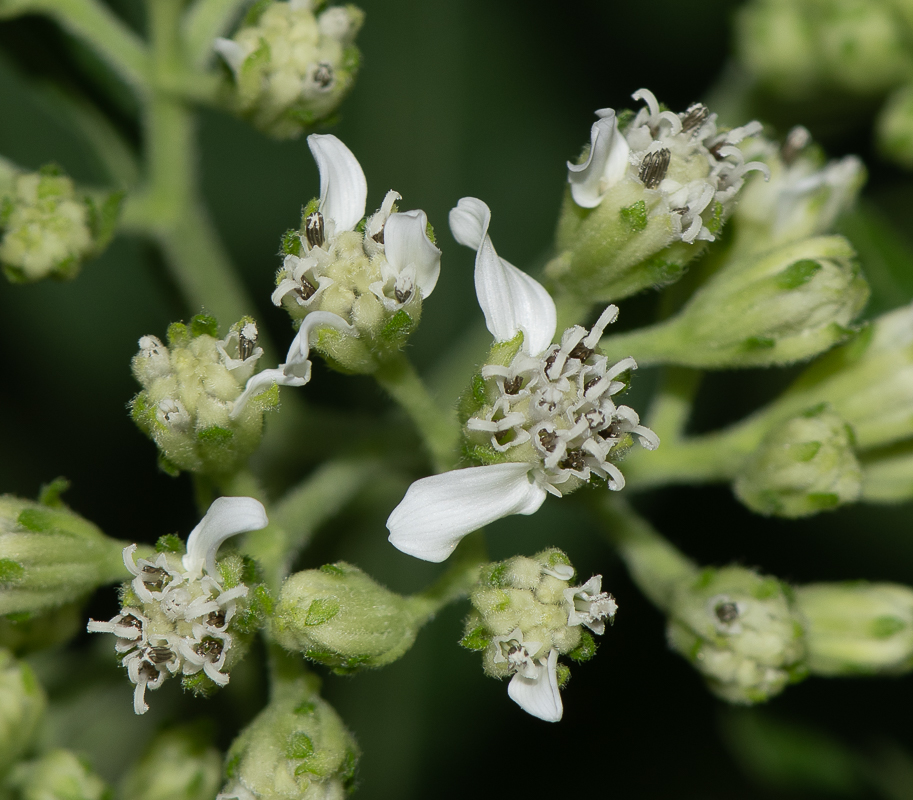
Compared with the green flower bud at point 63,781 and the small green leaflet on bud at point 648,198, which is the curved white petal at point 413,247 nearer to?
the small green leaflet on bud at point 648,198

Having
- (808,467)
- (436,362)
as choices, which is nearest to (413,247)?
(808,467)

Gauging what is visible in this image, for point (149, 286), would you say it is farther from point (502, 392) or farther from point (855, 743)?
point (855, 743)

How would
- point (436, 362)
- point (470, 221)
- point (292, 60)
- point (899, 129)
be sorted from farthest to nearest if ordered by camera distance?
1. point (436, 362)
2. point (899, 129)
3. point (292, 60)
4. point (470, 221)

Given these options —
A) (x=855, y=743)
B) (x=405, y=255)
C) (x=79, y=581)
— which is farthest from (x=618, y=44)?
(x=79, y=581)

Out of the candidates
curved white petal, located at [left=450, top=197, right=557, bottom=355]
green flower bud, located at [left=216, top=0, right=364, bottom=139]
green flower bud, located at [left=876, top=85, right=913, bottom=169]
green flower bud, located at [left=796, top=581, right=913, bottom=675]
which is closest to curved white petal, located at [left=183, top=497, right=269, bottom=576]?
curved white petal, located at [left=450, top=197, right=557, bottom=355]

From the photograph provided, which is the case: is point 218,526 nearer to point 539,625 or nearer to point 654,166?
point 539,625

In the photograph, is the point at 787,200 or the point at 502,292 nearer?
the point at 502,292

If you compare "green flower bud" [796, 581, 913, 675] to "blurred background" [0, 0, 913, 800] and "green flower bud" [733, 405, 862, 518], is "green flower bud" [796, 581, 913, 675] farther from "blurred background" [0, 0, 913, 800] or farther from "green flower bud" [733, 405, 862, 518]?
"blurred background" [0, 0, 913, 800]
